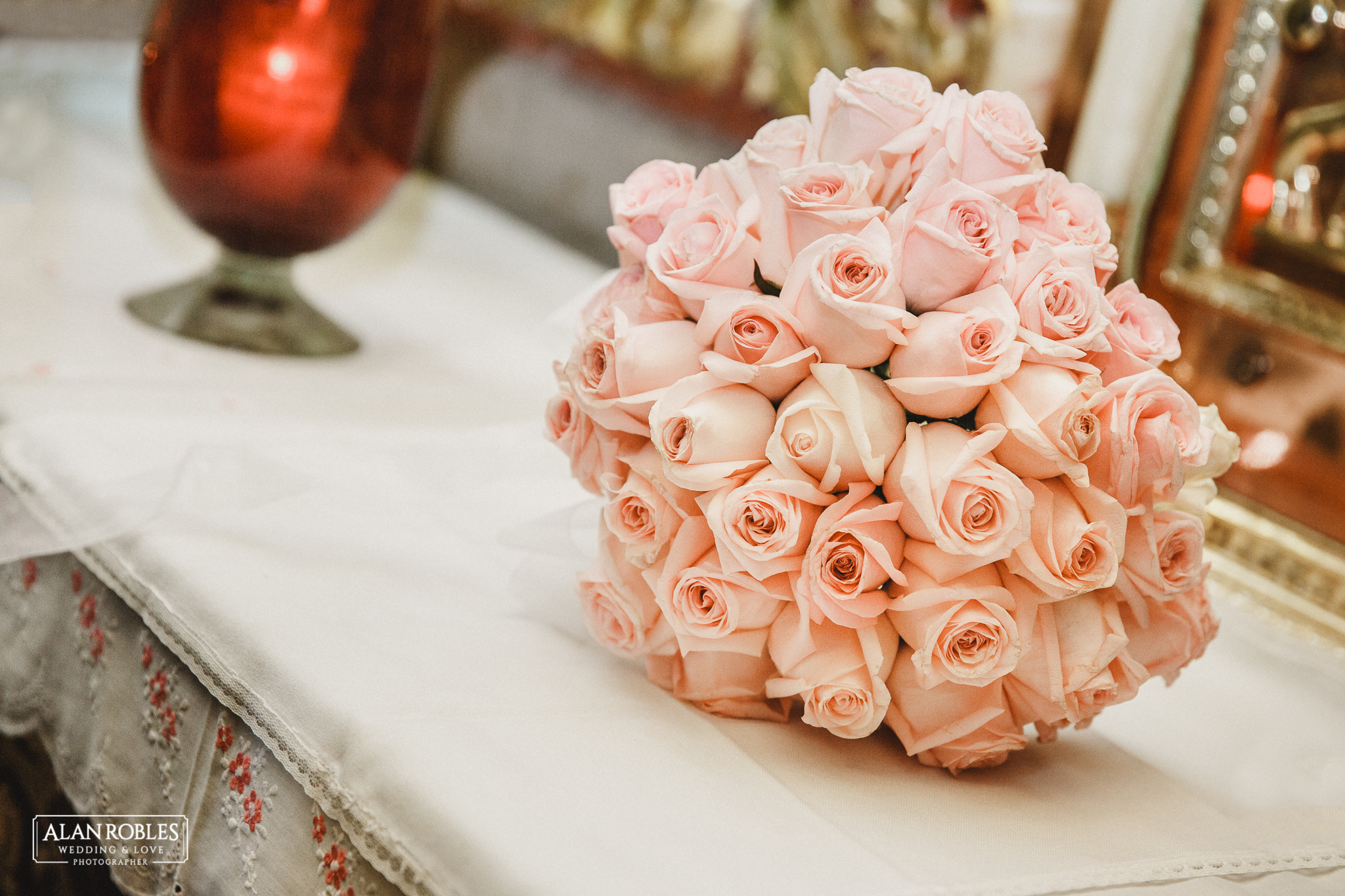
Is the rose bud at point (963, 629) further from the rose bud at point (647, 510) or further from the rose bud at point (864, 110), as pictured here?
the rose bud at point (864, 110)

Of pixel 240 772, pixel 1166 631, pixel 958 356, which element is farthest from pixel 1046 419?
pixel 240 772

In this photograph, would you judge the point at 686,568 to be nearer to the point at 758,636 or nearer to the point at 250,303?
the point at 758,636

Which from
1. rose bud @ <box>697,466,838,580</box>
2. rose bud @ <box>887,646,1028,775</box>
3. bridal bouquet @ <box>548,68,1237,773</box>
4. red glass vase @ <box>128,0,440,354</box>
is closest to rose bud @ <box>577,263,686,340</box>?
bridal bouquet @ <box>548,68,1237,773</box>

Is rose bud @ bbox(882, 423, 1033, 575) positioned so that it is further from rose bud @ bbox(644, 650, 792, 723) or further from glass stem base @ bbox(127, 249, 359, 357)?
glass stem base @ bbox(127, 249, 359, 357)

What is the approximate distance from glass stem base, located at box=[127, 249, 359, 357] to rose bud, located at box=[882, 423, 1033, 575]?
2.56ft

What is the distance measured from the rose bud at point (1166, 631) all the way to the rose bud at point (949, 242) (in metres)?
0.19

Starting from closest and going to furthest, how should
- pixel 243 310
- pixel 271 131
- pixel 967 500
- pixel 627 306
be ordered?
pixel 967 500 < pixel 627 306 < pixel 271 131 < pixel 243 310

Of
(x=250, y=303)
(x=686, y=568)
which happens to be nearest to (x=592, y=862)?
(x=686, y=568)

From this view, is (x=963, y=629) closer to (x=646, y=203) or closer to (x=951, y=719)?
(x=951, y=719)

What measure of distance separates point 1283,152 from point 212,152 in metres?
0.90

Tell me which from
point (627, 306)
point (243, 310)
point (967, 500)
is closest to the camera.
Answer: point (967, 500)

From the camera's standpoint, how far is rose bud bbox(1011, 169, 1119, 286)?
0.64 m

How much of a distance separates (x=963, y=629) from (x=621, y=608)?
175 mm

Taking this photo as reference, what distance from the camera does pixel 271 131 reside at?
110 centimetres
